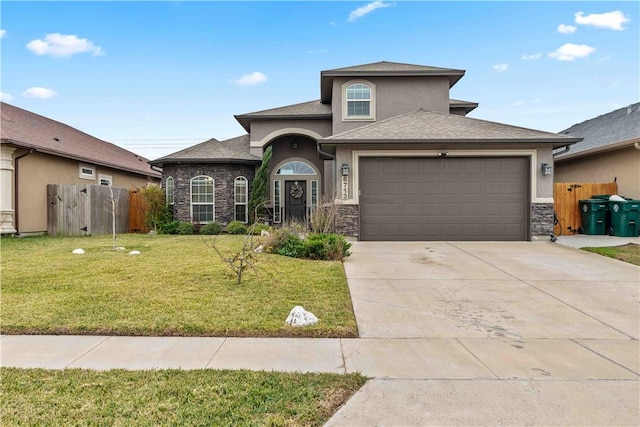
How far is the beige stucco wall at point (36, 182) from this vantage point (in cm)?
1238

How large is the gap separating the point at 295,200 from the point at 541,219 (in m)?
9.49

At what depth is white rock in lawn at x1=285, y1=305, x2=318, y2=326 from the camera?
3.95 meters

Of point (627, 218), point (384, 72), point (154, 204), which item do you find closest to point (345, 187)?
point (384, 72)

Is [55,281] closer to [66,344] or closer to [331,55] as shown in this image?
[66,344]

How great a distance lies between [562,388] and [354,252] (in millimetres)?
6371

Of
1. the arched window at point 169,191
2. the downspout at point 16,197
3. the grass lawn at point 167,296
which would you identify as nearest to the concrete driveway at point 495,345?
the grass lawn at point 167,296

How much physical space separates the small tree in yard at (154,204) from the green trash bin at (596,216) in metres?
15.7

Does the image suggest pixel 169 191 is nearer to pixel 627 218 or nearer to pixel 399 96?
pixel 399 96

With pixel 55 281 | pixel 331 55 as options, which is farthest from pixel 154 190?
pixel 331 55

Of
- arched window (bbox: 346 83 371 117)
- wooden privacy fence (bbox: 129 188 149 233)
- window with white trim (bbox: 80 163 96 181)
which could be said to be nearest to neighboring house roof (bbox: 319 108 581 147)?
arched window (bbox: 346 83 371 117)

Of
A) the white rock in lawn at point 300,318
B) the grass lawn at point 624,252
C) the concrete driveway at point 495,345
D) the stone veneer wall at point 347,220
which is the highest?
the stone veneer wall at point 347,220

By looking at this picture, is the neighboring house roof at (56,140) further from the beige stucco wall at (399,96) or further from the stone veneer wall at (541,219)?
the stone veneer wall at (541,219)

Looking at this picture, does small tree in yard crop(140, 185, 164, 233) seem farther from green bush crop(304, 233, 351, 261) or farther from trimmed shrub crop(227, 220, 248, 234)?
green bush crop(304, 233, 351, 261)

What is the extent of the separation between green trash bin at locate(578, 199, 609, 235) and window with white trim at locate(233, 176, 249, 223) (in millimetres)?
12417
